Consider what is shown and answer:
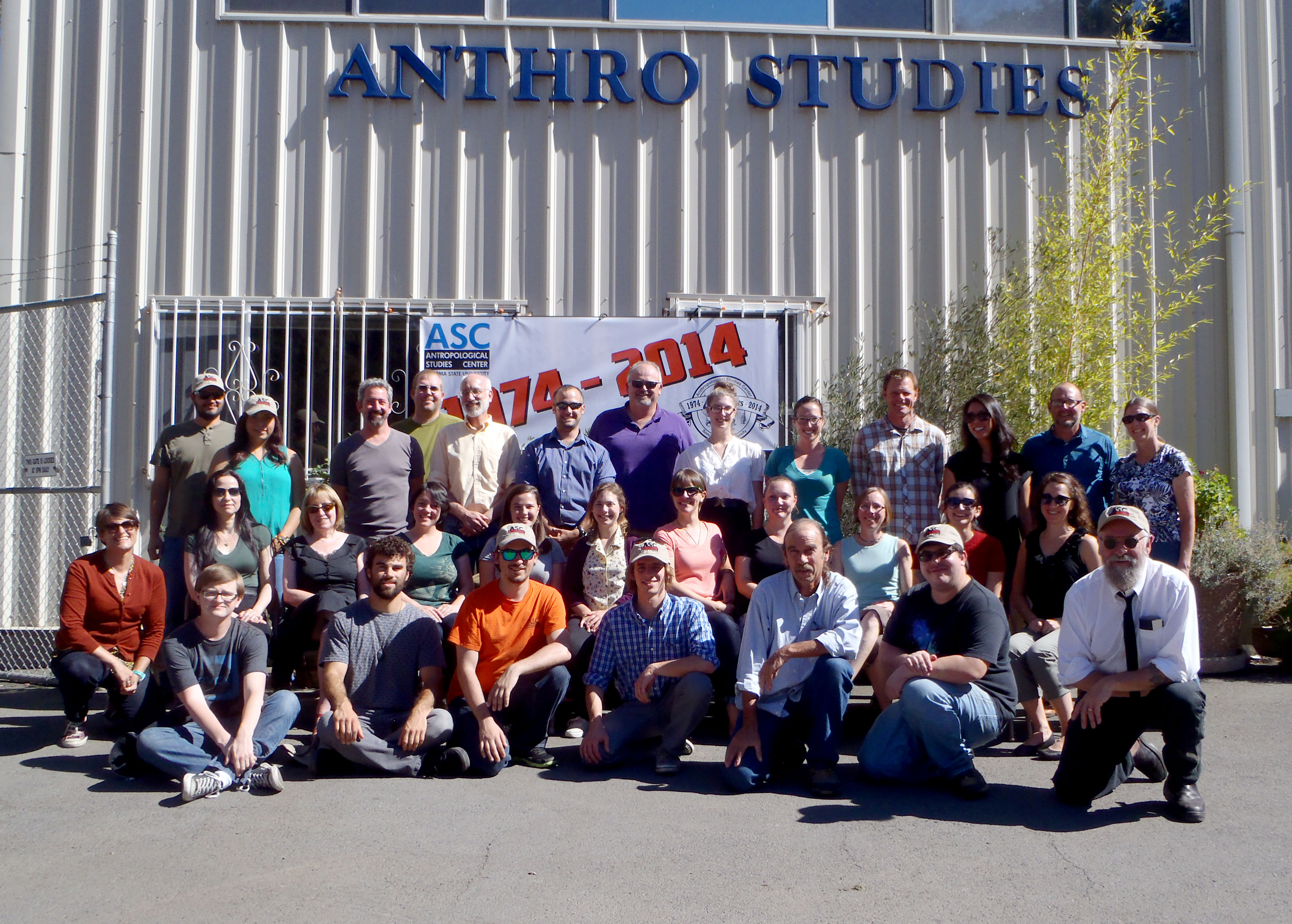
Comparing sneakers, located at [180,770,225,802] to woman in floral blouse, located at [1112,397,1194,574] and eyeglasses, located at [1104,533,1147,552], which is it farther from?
woman in floral blouse, located at [1112,397,1194,574]

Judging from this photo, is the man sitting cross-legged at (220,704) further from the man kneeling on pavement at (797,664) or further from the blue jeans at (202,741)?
the man kneeling on pavement at (797,664)

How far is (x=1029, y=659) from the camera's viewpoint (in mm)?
5438

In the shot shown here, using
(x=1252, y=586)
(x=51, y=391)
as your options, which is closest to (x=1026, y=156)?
(x=1252, y=586)

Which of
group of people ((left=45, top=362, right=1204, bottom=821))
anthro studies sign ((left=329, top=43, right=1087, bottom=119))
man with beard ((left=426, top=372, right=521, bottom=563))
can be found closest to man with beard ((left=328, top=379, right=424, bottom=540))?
group of people ((left=45, top=362, right=1204, bottom=821))

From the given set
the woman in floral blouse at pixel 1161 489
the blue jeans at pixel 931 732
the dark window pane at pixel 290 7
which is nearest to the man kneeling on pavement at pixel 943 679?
the blue jeans at pixel 931 732

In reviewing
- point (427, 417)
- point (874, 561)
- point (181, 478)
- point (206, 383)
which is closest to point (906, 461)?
point (874, 561)

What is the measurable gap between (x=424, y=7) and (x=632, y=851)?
Result: 7235 millimetres

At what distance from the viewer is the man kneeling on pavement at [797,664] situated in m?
4.88

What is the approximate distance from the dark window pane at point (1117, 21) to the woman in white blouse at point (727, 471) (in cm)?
524

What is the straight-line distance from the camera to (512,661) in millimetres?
5320

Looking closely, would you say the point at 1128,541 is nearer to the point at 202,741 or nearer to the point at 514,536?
the point at 514,536

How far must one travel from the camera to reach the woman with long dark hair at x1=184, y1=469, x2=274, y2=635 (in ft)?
19.2

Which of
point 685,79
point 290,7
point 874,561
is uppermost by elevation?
point 290,7

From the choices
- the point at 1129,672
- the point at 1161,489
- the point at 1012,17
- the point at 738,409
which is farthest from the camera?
the point at 1012,17
